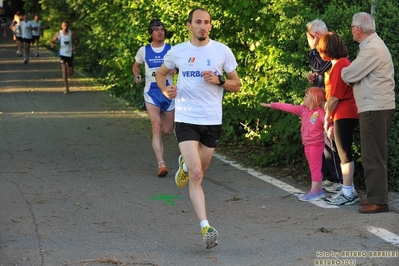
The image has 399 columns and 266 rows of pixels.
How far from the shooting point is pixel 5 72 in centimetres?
2761

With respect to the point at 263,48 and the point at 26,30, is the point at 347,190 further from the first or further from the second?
the point at 26,30

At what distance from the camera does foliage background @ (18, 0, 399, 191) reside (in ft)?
30.9

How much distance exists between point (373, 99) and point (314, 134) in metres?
0.92

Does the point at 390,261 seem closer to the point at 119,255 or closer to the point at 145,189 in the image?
the point at 119,255

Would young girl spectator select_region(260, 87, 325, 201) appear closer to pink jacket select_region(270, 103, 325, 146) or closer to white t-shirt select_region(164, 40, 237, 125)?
pink jacket select_region(270, 103, 325, 146)

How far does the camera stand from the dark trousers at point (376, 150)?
Answer: 8312 mm

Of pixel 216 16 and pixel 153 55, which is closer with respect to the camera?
pixel 153 55

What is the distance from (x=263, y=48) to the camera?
12.8 meters


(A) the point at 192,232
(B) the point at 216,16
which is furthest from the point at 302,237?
(B) the point at 216,16

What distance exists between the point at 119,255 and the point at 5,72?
71.5ft

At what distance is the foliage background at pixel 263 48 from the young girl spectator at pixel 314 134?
1.74 feet

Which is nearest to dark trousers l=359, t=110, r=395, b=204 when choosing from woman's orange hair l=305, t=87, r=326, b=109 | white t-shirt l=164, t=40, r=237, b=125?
woman's orange hair l=305, t=87, r=326, b=109

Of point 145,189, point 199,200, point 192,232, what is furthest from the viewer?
point 145,189

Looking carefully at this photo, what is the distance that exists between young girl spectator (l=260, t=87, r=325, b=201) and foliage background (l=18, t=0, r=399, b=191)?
1.74 ft
